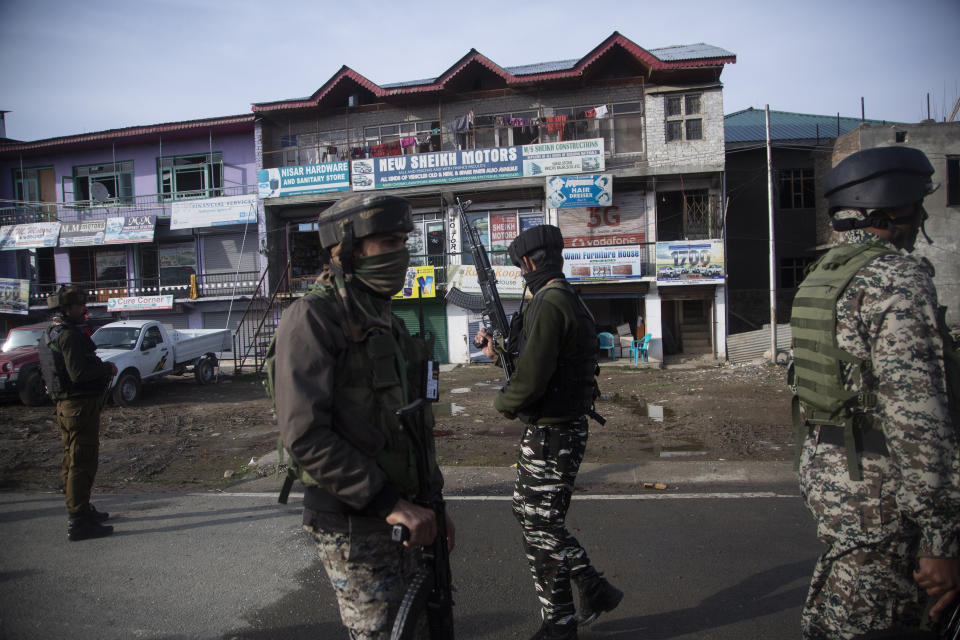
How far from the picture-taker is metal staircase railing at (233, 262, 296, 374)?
1750cm

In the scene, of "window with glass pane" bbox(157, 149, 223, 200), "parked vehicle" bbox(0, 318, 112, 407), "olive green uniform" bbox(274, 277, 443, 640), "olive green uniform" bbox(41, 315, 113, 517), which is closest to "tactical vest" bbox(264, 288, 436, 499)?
"olive green uniform" bbox(274, 277, 443, 640)

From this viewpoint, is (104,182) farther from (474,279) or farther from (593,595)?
(593,595)

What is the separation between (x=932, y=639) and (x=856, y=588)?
0.71ft

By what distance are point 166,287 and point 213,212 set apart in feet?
11.0

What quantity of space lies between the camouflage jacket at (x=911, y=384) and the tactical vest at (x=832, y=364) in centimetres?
4

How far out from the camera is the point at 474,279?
17094 mm

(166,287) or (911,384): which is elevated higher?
(166,287)

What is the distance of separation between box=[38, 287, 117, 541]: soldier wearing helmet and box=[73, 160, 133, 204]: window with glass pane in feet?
67.8

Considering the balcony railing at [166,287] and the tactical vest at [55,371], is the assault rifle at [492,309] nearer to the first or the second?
the tactical vest at [55,371]

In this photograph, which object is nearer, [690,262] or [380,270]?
[380,270]

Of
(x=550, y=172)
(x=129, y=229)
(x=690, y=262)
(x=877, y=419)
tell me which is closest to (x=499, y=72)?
(x=550, y=172)

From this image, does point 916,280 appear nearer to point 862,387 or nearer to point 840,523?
point 862,387

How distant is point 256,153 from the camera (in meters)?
19.5

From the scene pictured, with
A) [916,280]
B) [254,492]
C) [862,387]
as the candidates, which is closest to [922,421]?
[862,387]
